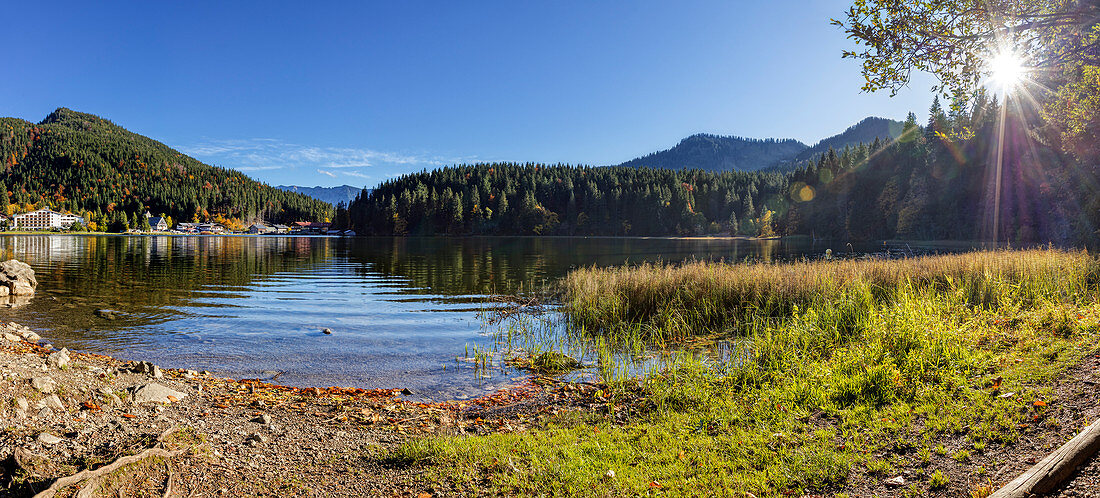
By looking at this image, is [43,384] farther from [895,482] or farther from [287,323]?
[287,323]

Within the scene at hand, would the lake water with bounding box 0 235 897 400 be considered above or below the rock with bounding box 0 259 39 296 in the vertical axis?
below

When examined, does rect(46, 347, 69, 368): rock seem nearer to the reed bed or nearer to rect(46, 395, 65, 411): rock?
rect(46, 395, 65, 411): rock

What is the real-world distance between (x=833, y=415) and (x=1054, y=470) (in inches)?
122

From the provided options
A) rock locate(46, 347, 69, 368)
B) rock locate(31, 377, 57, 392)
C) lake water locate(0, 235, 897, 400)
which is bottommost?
lake water locate(0, 235, 897, 400)

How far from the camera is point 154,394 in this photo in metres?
8.79

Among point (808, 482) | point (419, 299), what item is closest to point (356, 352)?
point (419, 299)

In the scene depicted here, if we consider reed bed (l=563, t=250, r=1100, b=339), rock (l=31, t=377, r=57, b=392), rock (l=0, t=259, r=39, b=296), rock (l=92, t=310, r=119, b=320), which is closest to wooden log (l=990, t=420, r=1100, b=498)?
reed bed (l=563, t=250, r=1100, b=339)

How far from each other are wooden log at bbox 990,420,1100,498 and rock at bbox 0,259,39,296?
35.4 m

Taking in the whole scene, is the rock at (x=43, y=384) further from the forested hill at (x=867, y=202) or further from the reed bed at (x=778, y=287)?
the forested hill at (x=867, y=202)

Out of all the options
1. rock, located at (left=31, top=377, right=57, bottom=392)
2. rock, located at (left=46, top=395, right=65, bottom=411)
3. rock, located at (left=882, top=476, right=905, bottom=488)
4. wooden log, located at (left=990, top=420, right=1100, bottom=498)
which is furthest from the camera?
rock, located at (left=31, top=377, right=57, bottom=392)

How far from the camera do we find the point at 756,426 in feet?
24.7

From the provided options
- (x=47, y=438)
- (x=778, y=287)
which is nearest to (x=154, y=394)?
(x=47, y=438)

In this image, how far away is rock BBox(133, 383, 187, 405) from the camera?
27.8 ft

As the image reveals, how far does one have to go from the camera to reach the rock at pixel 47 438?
19.2 feet
